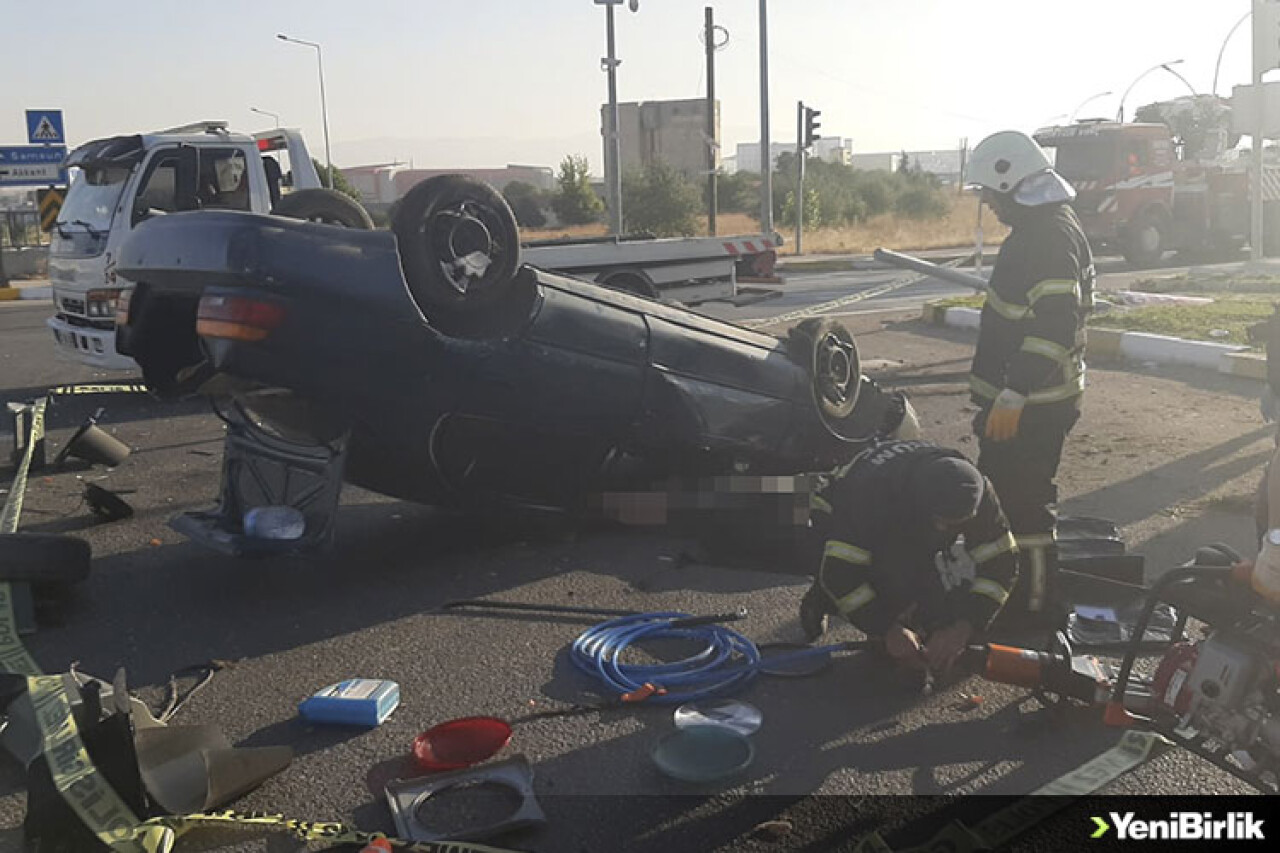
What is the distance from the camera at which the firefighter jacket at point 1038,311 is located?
4.61 meters

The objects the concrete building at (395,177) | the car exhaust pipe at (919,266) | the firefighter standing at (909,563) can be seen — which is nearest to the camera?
the firefighter standing at (909,563)

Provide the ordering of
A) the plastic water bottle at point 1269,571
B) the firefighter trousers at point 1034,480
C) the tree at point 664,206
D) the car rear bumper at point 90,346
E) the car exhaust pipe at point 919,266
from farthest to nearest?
the tree at point 664,206, the car rear bumper at point 90,346, the car exhaust pipe at point 919,266, the firefighter trousers at point 1034,480, the plastic water bottle at point 1269,571

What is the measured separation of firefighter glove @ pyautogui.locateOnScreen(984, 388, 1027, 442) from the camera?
4.57m

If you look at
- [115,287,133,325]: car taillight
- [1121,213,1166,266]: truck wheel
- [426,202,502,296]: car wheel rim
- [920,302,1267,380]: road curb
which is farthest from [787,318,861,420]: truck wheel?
[1121,213,1166,266]: truck wheel

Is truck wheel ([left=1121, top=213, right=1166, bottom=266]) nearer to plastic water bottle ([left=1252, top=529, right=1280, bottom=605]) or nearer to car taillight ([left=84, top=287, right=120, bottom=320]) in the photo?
car taillight ([left=84, top=287, right=120, bottom=320])

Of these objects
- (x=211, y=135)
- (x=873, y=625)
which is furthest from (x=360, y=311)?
(x=211, y=135)

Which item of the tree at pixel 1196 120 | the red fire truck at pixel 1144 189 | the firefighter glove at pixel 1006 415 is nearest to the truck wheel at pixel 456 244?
the firefighter glove at pixel 1006 415

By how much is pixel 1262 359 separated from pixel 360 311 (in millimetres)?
8294

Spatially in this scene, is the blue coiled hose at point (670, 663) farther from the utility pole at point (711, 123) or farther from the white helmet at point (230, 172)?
the utility pole at point (711, 123)

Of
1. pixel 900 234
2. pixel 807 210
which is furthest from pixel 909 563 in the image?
pixel 900 234

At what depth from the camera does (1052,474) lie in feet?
15.5

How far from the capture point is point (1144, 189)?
22094 millimetres

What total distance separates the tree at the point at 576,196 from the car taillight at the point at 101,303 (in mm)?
32954

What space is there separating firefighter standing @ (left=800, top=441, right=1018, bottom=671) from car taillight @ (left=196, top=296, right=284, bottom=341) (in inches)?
94.3
